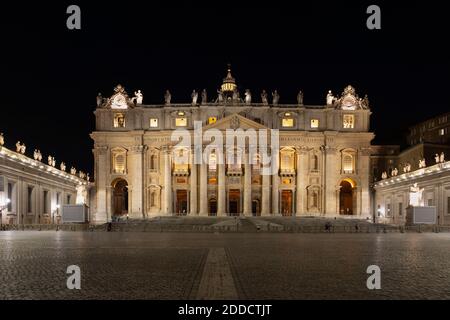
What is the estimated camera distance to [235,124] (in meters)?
95.6

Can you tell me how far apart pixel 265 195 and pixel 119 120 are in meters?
30.0

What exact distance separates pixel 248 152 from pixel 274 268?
254ft

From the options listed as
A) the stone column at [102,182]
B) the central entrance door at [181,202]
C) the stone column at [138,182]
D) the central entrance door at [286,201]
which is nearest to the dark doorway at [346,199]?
the central entrance door at [286,201]

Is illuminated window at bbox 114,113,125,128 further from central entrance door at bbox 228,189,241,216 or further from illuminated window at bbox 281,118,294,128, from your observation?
illuminated window at bbox 281,118,294,128

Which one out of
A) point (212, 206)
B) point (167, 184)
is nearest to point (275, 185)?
point (212, 206)

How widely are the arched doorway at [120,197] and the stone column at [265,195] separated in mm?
28167

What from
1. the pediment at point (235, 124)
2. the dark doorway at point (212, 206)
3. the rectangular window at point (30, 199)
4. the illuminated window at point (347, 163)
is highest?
the pediment at point (235, 124)

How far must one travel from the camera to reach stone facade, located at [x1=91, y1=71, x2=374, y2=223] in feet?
320

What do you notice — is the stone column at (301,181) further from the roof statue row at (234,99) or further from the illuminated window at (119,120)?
the illuminated window at (119,120)

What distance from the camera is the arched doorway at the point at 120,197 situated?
356 ft

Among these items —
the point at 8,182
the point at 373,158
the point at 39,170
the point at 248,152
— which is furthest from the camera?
the point at 373,158

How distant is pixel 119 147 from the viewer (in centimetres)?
10119
